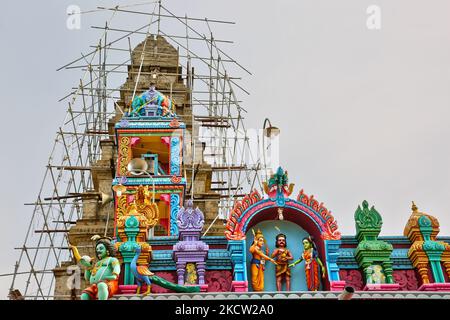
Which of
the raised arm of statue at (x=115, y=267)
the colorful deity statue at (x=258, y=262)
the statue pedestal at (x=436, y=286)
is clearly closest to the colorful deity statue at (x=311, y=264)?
the colorful deity statue at (x=258, y=262)

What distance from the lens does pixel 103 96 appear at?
105 feet

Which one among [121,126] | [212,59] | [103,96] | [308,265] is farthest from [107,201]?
[308,265]

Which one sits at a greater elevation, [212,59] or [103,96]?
[212,59]

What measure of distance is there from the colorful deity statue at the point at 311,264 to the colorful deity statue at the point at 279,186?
1244mm

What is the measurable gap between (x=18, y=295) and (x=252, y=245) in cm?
1139

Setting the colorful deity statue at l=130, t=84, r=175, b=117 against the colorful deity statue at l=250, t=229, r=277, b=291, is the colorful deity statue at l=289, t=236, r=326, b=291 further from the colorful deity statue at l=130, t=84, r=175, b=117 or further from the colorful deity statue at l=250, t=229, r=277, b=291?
the colorful deity statue at l=130, t=84, r=175, b=117

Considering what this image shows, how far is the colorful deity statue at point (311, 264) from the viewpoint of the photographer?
1368 cm

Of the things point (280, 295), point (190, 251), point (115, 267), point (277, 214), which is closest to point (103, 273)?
point (115, 267)

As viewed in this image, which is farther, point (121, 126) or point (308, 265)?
point (121, 126)

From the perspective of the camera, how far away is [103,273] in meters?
12.5

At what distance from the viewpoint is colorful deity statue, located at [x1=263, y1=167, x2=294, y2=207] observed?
47.5ft

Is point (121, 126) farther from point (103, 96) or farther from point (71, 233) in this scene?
point (103, 96)

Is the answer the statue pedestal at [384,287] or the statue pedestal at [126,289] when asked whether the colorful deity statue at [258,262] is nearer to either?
the statue pedestal at [384,287]
